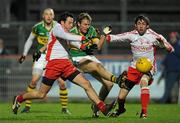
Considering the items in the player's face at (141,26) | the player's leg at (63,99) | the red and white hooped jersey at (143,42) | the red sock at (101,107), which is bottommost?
the player's leg at (63,99)

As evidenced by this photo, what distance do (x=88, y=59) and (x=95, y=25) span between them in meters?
10.2

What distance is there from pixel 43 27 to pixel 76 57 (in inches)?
114

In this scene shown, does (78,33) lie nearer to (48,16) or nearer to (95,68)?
(95,68)

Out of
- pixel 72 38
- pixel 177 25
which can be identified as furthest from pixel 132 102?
pixel 72 38

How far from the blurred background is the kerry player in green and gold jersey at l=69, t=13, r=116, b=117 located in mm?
9004

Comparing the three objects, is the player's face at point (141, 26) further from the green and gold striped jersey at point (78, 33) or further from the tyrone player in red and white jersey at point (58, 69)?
the tyrone player in red and white jersey at point (58, 69)

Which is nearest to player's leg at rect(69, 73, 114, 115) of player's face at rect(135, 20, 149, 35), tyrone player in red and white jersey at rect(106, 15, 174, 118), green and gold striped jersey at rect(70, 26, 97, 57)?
tyrone player in red and white jersey at rect(106, 15, 174, 118)

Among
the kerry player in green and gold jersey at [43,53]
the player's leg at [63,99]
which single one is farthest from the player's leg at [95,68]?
the kerry player in green and gold jersey at [43,53]

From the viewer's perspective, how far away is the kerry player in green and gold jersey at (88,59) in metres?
15.7

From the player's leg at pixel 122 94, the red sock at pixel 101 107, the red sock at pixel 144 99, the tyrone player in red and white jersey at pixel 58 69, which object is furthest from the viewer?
the player's leg at pixel 122 94

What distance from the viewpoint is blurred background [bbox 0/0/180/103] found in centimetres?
2572

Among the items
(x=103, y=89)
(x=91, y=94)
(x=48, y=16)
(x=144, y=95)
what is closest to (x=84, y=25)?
(x=103, y=89)

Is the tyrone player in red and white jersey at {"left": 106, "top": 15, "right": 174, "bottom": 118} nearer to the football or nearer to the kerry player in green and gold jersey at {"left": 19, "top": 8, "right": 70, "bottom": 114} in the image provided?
the football

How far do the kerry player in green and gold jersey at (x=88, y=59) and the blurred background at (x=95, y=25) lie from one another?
900cm
